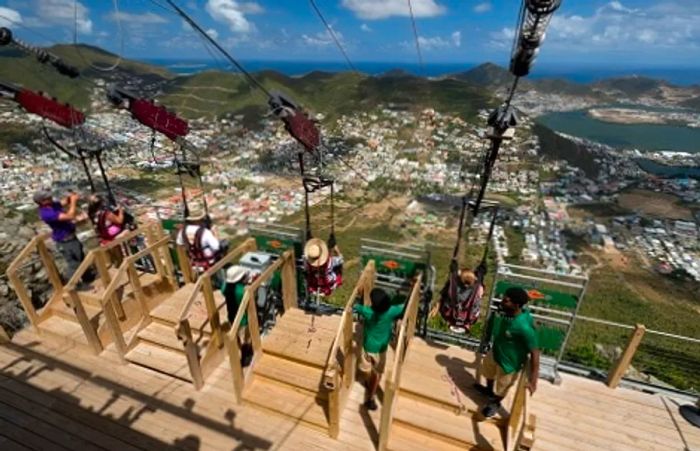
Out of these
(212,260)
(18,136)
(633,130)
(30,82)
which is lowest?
(633,130)

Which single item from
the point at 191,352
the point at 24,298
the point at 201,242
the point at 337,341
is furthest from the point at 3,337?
the point at 337,341

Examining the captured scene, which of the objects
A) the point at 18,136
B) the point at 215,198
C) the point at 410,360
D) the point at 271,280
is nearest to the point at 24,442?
the point at 271,280

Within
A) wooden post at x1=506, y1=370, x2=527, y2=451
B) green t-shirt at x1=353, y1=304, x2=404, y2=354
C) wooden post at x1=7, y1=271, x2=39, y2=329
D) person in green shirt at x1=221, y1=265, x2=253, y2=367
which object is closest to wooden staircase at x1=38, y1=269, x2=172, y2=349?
wooden post at x1=7, y1=271, x2=39, y2=329

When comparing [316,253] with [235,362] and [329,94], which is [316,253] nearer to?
[235,362]

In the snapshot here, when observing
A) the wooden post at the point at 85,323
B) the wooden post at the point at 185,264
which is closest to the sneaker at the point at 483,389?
the wooden post at the point at 185,264

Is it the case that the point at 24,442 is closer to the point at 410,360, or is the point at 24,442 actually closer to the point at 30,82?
the point at 410,360

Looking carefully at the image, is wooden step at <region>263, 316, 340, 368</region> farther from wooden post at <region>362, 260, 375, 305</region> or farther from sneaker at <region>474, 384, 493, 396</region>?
sneaker at <region>474, 384, 493, 396</region>
